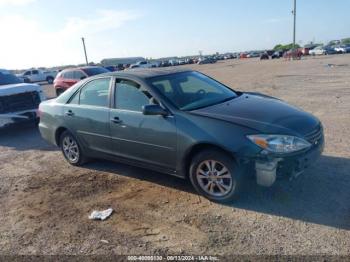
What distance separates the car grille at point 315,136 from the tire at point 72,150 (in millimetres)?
3777

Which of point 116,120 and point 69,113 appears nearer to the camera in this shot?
point 116,120

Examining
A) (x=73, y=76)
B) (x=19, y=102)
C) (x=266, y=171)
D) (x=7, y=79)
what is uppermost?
(x=7, y=79)

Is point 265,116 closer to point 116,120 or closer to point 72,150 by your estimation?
point 116,120

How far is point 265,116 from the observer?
14.0 ft

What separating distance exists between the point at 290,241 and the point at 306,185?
4.39 feet

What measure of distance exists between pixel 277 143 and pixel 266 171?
0.35 meters

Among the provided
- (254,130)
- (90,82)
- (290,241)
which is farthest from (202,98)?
(290,241)

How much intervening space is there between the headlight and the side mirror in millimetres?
1200

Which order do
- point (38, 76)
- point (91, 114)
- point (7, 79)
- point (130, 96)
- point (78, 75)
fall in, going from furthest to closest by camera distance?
point (38, 76) → point (78, 75) → point (7, 79) → point (91, 114) → point (130, 96)

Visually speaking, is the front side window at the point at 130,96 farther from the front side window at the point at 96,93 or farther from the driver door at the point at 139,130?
the front side window at the point at 96,93

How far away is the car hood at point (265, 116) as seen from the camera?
404 centimetres

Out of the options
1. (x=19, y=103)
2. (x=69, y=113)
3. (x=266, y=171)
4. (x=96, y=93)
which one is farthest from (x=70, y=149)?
(x=19, y=103)

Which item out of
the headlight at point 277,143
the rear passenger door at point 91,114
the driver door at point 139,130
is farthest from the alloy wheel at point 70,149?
the headlight at point 277,143

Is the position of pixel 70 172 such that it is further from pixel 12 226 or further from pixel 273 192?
pixel 273 192
